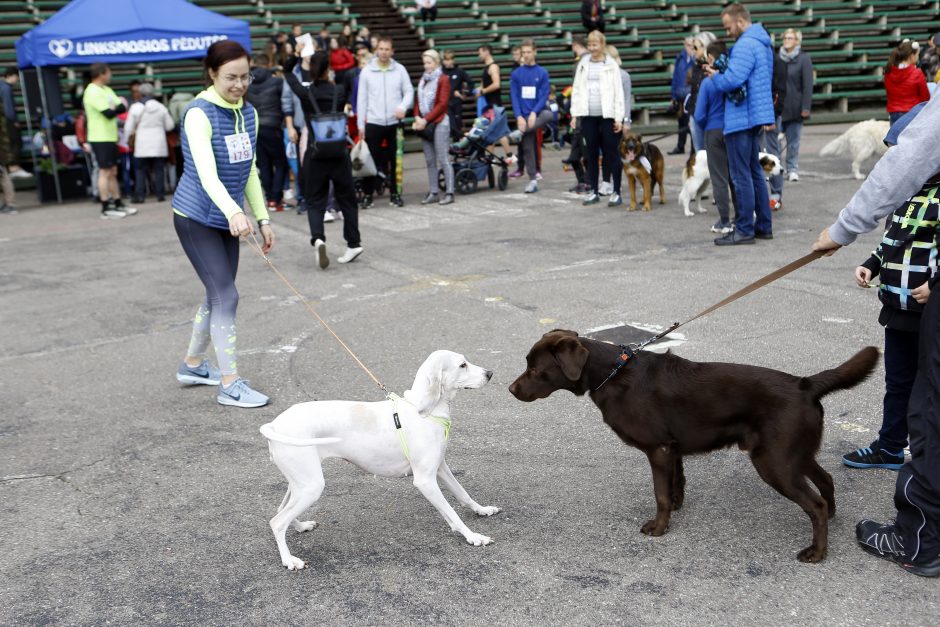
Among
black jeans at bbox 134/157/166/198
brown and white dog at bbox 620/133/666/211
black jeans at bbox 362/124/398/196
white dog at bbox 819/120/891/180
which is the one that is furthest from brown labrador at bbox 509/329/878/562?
black jeans at bbox 134/157/166/198

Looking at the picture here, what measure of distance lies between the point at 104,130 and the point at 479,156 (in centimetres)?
560

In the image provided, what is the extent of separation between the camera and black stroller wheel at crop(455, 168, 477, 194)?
1334 cm

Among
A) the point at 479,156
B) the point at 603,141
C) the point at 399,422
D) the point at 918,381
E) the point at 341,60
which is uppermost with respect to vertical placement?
the point at 341,60

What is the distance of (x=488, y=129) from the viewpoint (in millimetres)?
13539

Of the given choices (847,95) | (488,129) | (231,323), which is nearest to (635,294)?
(231,323)

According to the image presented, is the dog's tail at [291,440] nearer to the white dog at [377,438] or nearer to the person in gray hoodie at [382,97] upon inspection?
the white dog at [377,438]

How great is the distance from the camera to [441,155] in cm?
1275

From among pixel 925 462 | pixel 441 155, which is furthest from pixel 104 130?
pixel 925 462

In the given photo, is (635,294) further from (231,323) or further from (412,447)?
(412,447)

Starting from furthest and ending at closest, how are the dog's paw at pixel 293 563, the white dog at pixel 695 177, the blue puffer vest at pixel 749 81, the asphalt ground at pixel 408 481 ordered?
the white dog at pixel 695 177 → the blue puffer vest at pixel 749 81 → the dog's paw at pixel 293 563 → the asphalt ground at pixel 408 481

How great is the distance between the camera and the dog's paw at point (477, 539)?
3660mm

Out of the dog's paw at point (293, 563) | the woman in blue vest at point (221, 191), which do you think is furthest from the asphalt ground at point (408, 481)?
the woman in blue vest at point (221, 191)

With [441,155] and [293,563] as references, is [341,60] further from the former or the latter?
[293,563]

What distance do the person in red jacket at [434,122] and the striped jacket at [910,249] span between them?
9242mm
